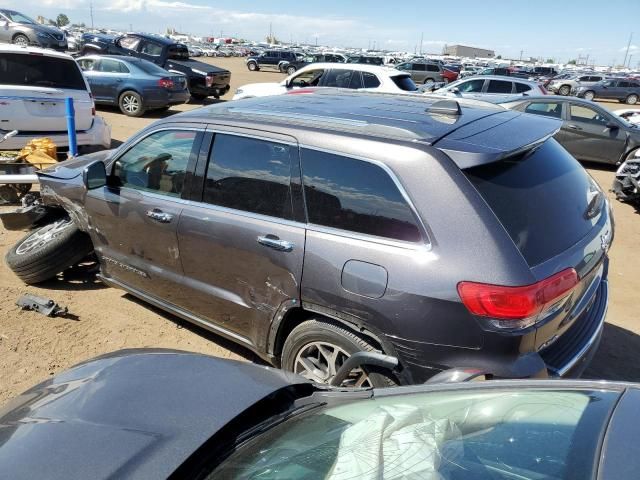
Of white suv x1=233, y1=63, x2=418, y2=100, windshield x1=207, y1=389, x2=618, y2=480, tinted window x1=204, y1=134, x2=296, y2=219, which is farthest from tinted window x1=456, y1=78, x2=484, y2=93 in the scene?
windshield x1=207, y1=389, x2=618, y2=480

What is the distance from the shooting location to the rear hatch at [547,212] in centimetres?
234

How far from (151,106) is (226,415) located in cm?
1379

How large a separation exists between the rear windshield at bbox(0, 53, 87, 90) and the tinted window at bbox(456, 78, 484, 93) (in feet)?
36.9

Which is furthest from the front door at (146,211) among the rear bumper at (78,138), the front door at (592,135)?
the front door at (592,135)

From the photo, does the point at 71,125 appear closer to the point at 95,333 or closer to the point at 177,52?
the point at 95,333

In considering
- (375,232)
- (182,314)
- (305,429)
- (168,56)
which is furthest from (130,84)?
(305,429)

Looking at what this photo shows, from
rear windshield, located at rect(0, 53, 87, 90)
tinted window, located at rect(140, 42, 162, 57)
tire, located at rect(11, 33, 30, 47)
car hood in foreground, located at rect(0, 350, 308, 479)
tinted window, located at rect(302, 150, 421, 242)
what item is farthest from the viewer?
tire, located at rect(11, 33, 30, 47)

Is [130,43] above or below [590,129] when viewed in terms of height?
above

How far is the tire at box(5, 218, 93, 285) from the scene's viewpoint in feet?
14.4

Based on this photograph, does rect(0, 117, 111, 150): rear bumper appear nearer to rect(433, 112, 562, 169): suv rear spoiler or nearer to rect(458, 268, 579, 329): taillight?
rect(433, 112, 562, 169): suv rear spoiler

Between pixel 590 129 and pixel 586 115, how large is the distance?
33 cm

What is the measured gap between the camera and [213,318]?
11.3 feet

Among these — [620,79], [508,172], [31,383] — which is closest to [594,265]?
[508,172]

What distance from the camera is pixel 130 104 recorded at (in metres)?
14.1
